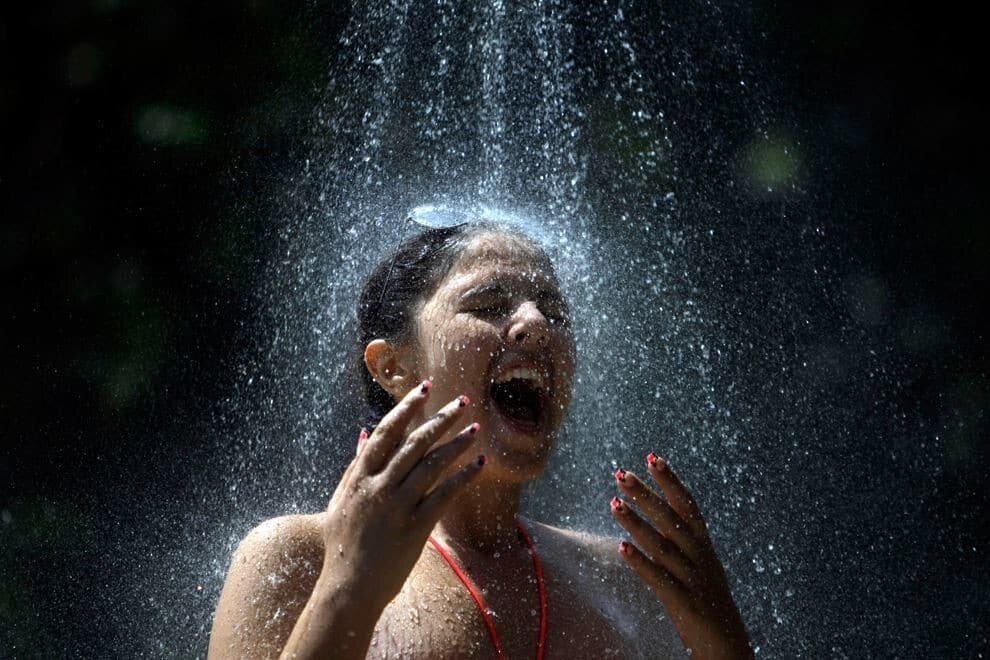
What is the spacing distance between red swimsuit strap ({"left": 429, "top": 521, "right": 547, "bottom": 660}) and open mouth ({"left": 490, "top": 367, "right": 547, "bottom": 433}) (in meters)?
0.27

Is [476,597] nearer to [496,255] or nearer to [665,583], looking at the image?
[665,583]

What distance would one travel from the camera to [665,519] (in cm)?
179

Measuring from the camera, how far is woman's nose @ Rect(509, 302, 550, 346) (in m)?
2.01

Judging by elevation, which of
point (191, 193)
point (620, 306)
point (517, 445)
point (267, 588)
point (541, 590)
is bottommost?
point (191, 193)

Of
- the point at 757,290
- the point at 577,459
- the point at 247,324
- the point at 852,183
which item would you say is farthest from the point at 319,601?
the point at 852,183

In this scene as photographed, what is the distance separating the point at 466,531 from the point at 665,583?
1.53 feet

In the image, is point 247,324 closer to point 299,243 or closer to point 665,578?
point 299,243

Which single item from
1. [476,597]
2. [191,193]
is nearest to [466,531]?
[476,597]

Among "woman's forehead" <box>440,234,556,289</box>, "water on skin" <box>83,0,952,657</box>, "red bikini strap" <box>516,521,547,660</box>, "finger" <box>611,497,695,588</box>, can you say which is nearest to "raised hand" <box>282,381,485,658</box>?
"finger" <box>611,497,695,588</box>

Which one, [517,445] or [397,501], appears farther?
[517,445]

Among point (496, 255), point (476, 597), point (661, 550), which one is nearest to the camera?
point (661, 550)

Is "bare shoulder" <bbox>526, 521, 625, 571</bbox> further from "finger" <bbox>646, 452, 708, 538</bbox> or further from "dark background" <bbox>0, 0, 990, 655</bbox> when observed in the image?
"dark background" <bbox>0, 0, 990, 655</bbox>

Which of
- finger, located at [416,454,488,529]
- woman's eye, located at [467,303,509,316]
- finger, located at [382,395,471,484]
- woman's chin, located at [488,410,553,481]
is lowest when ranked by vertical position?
woman's chin, located at [488,410,553,481]

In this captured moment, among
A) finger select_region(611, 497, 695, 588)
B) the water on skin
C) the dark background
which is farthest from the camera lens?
the dark background
